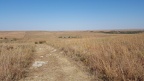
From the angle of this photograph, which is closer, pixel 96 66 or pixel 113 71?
pixel 113 71

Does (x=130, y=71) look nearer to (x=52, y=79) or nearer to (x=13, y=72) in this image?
(x=52, y=79)

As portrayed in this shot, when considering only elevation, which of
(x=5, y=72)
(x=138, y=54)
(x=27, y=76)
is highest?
(x=138, y=54)

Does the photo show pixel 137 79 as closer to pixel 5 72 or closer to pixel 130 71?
pixel 130 71

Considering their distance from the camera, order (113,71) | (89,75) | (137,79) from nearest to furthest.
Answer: (137,79), (113,71), (89,75)

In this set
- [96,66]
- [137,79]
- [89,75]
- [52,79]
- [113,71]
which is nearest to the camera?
[137,79]

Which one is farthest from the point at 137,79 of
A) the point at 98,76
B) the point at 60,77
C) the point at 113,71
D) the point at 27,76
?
the point at 27,76

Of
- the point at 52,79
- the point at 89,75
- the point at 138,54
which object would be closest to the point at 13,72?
the point at 52,79

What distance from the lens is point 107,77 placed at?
196 inches

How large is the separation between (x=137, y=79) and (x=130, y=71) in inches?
11.9

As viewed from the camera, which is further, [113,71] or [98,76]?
[98,76]

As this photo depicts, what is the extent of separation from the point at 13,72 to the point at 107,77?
3403 millimetres

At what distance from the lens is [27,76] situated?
5715 millimetres

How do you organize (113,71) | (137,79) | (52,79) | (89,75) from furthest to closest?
(89,75)
(52,79)
(113,71)
(137,79)

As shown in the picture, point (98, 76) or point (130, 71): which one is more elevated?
point (130, 71)
